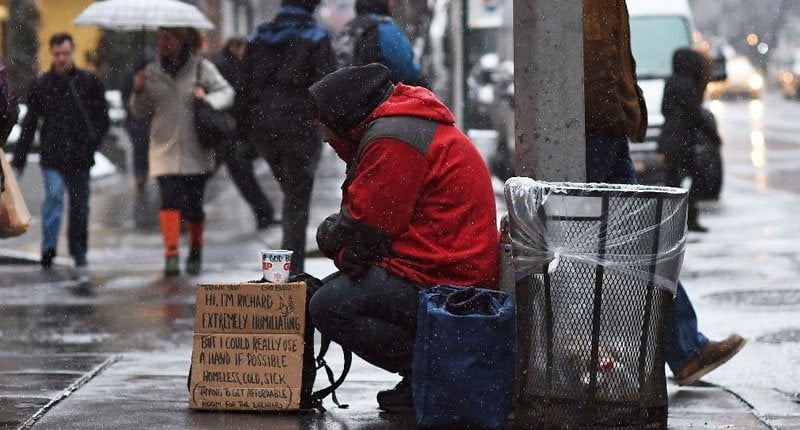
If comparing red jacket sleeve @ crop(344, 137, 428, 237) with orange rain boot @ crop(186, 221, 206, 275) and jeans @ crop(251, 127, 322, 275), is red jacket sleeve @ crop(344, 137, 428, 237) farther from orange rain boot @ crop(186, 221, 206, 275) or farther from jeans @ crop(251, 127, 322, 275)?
orange rain boot @ crop(186, 221, 206, 275)

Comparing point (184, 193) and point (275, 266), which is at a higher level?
point (275, 266)

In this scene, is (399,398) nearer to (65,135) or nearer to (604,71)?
(604,71)

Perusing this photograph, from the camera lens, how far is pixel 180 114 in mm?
11453

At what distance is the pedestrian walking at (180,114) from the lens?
1133cm

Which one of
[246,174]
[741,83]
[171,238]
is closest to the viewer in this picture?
[171,238]

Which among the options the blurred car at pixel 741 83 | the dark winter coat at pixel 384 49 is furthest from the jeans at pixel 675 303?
the blurred car at pixel 741 83

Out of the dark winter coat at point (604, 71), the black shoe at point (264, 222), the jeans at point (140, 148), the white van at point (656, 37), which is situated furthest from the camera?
the jeans at point (140, 148)

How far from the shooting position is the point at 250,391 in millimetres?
6211

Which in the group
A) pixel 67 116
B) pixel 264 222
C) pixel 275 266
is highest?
pixel 275 266

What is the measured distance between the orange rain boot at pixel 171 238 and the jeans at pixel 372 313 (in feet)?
17.3

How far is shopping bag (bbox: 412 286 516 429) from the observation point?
559cm

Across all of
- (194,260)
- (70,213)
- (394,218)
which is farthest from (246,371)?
(70,213)

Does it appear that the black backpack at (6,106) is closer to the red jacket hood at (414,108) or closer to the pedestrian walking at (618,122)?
the red jacket hood at (414,108)

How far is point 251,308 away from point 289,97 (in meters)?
3.88
